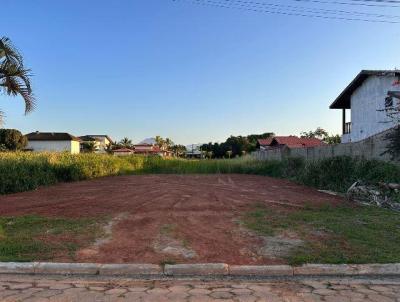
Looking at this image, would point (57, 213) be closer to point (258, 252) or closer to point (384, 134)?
point (258, 252)

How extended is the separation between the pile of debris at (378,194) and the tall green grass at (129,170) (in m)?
0.58

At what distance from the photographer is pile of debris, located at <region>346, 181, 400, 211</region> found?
12510mm

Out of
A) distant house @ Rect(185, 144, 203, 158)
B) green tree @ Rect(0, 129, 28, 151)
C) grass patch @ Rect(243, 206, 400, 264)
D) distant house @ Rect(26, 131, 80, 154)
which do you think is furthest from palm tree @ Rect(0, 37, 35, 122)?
A: distant house @ Rect(185, 144, 203, 158)

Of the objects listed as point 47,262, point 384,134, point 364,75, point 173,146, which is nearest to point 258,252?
point 47,262

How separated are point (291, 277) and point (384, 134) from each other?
10.9 metres

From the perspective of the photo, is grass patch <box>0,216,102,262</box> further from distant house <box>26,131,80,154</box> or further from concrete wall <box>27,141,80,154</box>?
concrete wall <box>27,141,80,154</box>

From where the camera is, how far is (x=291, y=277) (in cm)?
621

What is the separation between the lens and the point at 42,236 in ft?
27.4

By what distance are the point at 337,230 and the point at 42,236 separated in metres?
5.60

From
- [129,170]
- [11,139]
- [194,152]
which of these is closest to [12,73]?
[129,170]

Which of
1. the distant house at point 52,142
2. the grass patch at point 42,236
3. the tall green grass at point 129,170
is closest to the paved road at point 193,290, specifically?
the grass patch at point 42,236

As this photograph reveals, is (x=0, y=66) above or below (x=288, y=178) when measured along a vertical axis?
above

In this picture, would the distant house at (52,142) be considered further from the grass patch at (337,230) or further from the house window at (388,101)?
the grass patch at (337,230)

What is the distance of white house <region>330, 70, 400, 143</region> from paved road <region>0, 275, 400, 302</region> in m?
19.9
